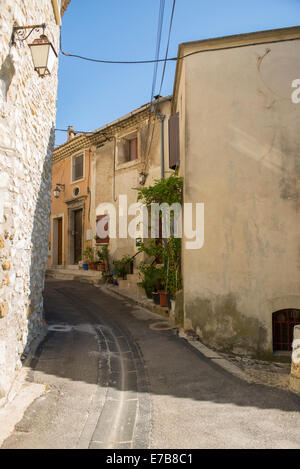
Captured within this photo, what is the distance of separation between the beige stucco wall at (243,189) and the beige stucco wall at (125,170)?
4211 mm

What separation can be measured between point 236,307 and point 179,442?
3341mm

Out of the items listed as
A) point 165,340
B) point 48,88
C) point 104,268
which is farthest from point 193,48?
point 104,268

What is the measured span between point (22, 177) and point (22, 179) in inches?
1.1

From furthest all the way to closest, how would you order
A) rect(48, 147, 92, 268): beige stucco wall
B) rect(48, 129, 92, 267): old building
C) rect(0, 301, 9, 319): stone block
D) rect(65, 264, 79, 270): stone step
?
rect(65, 264, 79, 270): stone step → rect(48, 129, 92, 267): old building → rect(48, 147, 92, 268): beige stucco wall → rect(0, 301, 9, 319): stone block

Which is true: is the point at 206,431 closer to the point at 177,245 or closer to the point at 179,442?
the point at 179,442

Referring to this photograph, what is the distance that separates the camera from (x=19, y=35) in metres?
3.62

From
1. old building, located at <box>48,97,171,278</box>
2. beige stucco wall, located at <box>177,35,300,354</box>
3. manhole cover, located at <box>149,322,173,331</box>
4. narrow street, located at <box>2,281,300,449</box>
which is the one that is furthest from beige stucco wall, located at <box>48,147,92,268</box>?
narrow street, located at <box>2,281,300,449</box>

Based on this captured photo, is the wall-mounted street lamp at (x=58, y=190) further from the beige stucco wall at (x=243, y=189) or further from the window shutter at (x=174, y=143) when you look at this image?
the beige stucco wall at (x=243, y=189)

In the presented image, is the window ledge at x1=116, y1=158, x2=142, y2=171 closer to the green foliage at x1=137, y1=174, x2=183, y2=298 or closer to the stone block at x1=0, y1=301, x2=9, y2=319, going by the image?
the green foliage at x1=137, y1=174, x2=183, y2=298

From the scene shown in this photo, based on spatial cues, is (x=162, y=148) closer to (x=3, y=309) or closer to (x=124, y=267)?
(x=124, y=267)

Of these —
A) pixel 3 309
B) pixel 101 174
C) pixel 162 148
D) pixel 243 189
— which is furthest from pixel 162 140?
pixel 3 309

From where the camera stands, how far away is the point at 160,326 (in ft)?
22.4

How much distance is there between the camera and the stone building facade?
3422mm

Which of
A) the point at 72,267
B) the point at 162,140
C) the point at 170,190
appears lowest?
the point at 72,267
